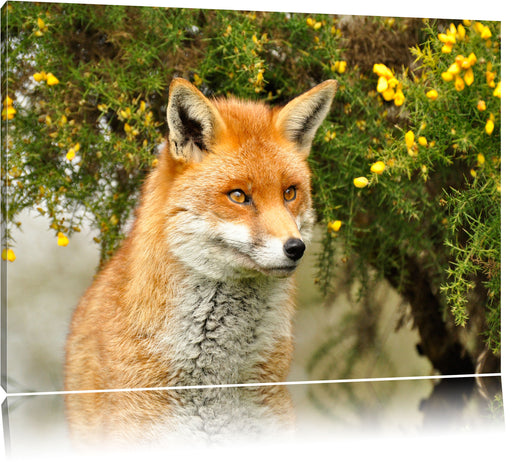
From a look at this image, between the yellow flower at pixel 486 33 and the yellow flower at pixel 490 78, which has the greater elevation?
the yellow flower at pixel 486 33

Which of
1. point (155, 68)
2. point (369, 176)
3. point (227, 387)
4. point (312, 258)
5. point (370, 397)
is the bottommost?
point (370, 397)

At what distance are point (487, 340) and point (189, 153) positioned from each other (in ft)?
8.91

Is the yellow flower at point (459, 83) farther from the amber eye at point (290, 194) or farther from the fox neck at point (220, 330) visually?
the fox neck at point (220, 330)

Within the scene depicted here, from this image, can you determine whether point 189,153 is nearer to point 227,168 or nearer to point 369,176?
point 227,168

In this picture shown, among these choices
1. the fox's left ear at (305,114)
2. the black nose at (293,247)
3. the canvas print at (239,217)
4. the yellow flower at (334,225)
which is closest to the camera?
the black nose at (293,247)

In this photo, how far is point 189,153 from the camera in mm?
3205

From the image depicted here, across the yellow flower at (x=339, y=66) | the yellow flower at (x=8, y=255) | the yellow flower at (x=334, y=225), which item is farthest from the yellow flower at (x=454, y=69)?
the yellow flower at (x=8, y=255)

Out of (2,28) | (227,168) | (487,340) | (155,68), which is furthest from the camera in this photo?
(487,340)

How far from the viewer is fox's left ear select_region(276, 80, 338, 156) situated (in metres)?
3.34

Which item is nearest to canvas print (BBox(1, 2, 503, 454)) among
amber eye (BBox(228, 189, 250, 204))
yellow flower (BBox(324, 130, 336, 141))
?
amber eye (BBox(228, 189, 250, 204))

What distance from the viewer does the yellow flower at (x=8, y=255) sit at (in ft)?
12.0

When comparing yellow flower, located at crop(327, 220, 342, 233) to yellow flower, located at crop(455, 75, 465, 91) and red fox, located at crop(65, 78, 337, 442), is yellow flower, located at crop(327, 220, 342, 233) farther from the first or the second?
yellow flower, located at crop(455, 75, 465, 91)

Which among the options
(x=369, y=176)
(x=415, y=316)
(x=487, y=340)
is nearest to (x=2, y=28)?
(x=369, y=176)

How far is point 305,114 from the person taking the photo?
3404mm
